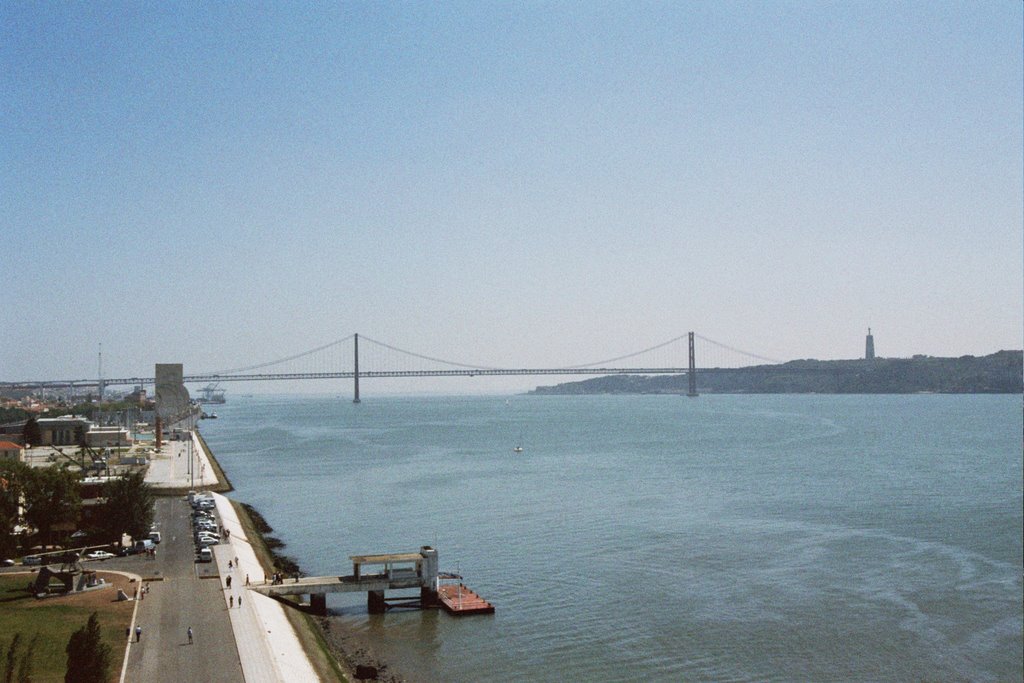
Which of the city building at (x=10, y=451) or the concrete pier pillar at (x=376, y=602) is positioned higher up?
the city building at (x=10, y=451)

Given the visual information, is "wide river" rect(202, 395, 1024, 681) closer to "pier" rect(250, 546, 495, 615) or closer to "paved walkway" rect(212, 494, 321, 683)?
"pier" rect(250, 546, 495, 615)

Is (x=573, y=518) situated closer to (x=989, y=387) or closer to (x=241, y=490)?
(x=241, y=490)

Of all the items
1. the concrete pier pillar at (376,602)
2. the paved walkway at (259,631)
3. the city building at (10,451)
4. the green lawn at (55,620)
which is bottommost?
the concrete pier pillar at (376,602)

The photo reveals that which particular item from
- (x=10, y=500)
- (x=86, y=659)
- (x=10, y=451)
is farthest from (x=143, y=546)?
(x=10, y=451)

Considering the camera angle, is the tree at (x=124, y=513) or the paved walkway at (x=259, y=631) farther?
the tree at (x=124, y=513)

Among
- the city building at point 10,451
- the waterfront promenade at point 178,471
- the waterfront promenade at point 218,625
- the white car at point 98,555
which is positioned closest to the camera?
the waterfront promenade at point 218,625

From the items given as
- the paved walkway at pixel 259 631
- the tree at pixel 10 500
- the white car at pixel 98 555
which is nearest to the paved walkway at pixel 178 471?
the tree at pixel 10 500

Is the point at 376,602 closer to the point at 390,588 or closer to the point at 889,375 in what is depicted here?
the point at 390,588

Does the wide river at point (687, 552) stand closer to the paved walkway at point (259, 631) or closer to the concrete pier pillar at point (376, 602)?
the concrete pier pillar at point (376, 602)
